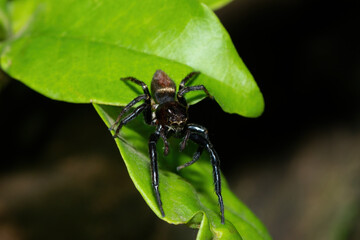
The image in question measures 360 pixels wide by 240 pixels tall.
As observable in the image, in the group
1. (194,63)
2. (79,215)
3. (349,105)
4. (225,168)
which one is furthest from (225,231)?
(349,105)

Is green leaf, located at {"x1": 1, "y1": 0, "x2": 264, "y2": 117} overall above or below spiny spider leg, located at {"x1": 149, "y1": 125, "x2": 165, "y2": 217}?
above

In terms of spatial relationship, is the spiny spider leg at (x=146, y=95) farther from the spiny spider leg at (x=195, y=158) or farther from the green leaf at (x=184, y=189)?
the spiny spider leg at (x=195, y=158)

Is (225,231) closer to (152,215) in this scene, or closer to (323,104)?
(152,215)

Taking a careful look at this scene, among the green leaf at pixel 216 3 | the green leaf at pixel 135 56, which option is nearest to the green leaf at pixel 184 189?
the green leaf at pixel 135 56

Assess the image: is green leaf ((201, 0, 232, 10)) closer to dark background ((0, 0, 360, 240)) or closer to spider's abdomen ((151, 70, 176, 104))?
spider's abdomen ((151, 70, 176, 104))

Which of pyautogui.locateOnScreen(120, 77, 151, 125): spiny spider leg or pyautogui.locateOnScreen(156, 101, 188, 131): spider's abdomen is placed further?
pyautogui.locateOnScreen(156, 101, 188, 131): spider's abdomen

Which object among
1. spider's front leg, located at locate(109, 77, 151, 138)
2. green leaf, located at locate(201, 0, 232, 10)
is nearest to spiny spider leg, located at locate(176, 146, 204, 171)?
spider's front leg, located at locate(109, 77, 151, 138)
